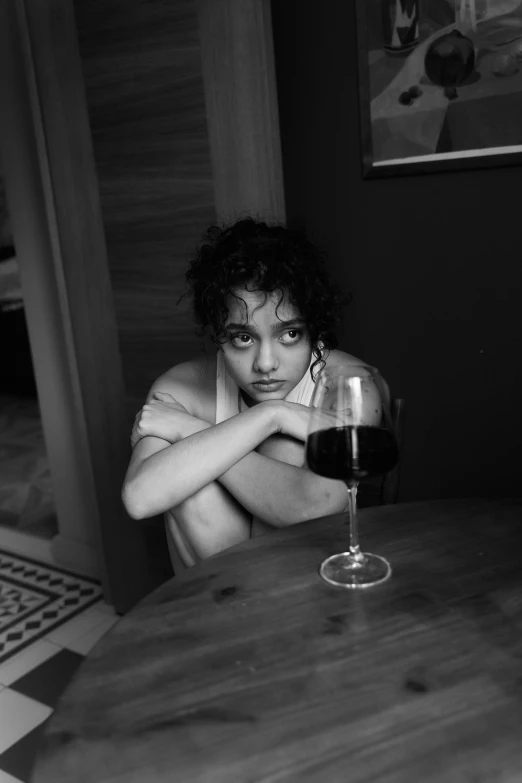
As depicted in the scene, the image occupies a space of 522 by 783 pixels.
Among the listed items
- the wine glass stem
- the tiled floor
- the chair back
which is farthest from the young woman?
the tiled floor

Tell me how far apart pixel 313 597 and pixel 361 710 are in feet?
0.72

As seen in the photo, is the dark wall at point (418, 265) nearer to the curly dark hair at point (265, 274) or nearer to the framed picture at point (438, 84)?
the framed picture at point (438, 84)

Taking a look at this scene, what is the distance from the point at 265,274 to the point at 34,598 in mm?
1886

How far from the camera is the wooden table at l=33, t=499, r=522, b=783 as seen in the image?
2.17 ft

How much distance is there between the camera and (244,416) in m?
1.34

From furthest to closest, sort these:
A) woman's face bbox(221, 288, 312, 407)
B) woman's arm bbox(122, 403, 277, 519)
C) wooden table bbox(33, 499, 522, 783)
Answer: woman's face bbox(221, 288, 312, 407) < woman's arm bbox(122, 403, 277, 519) < wooden table bbox(33, 499, 522, 783)

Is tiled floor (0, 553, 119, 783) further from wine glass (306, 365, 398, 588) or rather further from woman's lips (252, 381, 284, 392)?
wine glass (306, 365, 398, 588)

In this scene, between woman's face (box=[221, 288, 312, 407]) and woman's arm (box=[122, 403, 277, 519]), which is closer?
woman's arm (box=[122, 403, 277, 519])

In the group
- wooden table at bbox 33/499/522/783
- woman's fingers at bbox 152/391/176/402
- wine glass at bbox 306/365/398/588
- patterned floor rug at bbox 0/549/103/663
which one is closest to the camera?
wooden table at bbox 33/499/522/783

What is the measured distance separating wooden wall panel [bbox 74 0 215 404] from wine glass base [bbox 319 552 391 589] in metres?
1.28

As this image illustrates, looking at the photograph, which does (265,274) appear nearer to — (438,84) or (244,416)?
(244,416)

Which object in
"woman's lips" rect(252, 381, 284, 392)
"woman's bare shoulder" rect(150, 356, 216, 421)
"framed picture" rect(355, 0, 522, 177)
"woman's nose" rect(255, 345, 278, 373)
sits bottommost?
"woman's bare shoulder" rect(150, 356, 216, 421)

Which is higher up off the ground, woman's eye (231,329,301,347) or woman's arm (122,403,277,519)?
woman's eye (231,329,301,347)

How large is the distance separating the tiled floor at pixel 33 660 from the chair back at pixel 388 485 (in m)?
0.95
